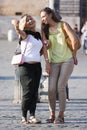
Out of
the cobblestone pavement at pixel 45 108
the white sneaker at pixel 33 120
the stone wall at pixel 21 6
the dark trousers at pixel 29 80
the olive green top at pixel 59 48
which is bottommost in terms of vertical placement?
the stone wall at pixel 21 6

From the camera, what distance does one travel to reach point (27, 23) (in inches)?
332

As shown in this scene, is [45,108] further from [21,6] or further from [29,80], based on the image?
[21,6]

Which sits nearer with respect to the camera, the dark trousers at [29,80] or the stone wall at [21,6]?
the dark trousers at [29,80]

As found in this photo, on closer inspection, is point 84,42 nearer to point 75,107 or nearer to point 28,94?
point 75,107

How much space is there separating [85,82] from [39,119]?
516 centimetres

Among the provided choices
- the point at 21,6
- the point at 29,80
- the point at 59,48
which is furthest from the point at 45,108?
the point at 21,6

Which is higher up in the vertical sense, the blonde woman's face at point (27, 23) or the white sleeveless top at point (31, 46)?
the blonde woman's face at point (27, 23)

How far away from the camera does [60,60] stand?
848cm

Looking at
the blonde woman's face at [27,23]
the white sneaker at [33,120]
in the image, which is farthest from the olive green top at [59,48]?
the white sneaker at [33,120]

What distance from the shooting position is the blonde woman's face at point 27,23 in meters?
8.42

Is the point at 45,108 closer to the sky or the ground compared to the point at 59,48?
closer to the ground

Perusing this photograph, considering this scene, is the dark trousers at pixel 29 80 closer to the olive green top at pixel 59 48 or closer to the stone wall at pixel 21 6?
the olive green top at pixel 59 48

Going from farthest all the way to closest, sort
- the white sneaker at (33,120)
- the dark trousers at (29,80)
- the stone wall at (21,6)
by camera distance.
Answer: the stone wall at (21,6) < the white sneaker at (33,120) < the dark trousers at (29,80)

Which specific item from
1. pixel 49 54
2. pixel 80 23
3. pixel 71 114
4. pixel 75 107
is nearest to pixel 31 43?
pixel 49 54
